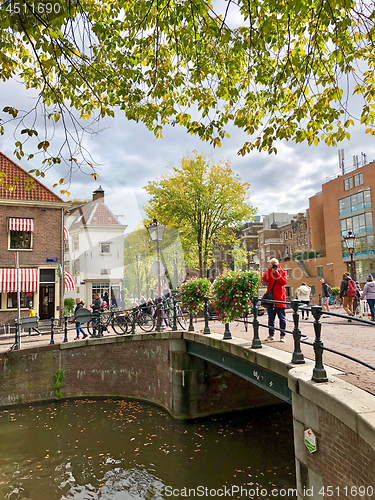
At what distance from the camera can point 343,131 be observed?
564 cm

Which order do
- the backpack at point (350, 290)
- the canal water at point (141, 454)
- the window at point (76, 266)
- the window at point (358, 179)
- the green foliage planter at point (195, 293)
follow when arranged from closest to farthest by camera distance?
the canal water at point (141, 454) → the green foliage planter at point (195, 293) → the backpack at point (350, 290) → the window at point (76, 266) → the window at point (358, 179)

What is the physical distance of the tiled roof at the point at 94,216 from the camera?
1384 inches

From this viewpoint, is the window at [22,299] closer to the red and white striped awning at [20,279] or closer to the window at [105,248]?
the red and white striped awning at [20,279]

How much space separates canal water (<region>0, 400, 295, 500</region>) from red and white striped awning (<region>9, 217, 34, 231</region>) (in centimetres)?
1024

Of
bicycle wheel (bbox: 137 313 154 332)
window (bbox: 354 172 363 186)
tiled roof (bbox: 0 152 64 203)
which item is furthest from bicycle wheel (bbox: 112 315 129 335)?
window (bbox: 354 172 363 186)

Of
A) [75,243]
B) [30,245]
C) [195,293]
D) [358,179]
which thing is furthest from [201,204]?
[358,179]

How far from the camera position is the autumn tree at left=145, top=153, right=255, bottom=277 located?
23031 mm

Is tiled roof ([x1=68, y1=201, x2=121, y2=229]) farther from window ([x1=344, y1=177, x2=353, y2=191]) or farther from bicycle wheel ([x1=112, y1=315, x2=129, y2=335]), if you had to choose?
window ([x1=344, y1=177, x2=353, y2=191])

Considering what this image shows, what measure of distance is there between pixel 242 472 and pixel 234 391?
12.7 ft

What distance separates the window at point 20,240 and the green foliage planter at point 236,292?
15.2 m

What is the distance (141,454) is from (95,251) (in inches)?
1044

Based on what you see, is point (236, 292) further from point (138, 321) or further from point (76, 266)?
point (76, 266)

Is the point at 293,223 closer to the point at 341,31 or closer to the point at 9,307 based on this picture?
the point at 9,307

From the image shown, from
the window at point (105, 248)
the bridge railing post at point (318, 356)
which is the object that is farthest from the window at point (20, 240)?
the bridge railing post at point (318, 356)
